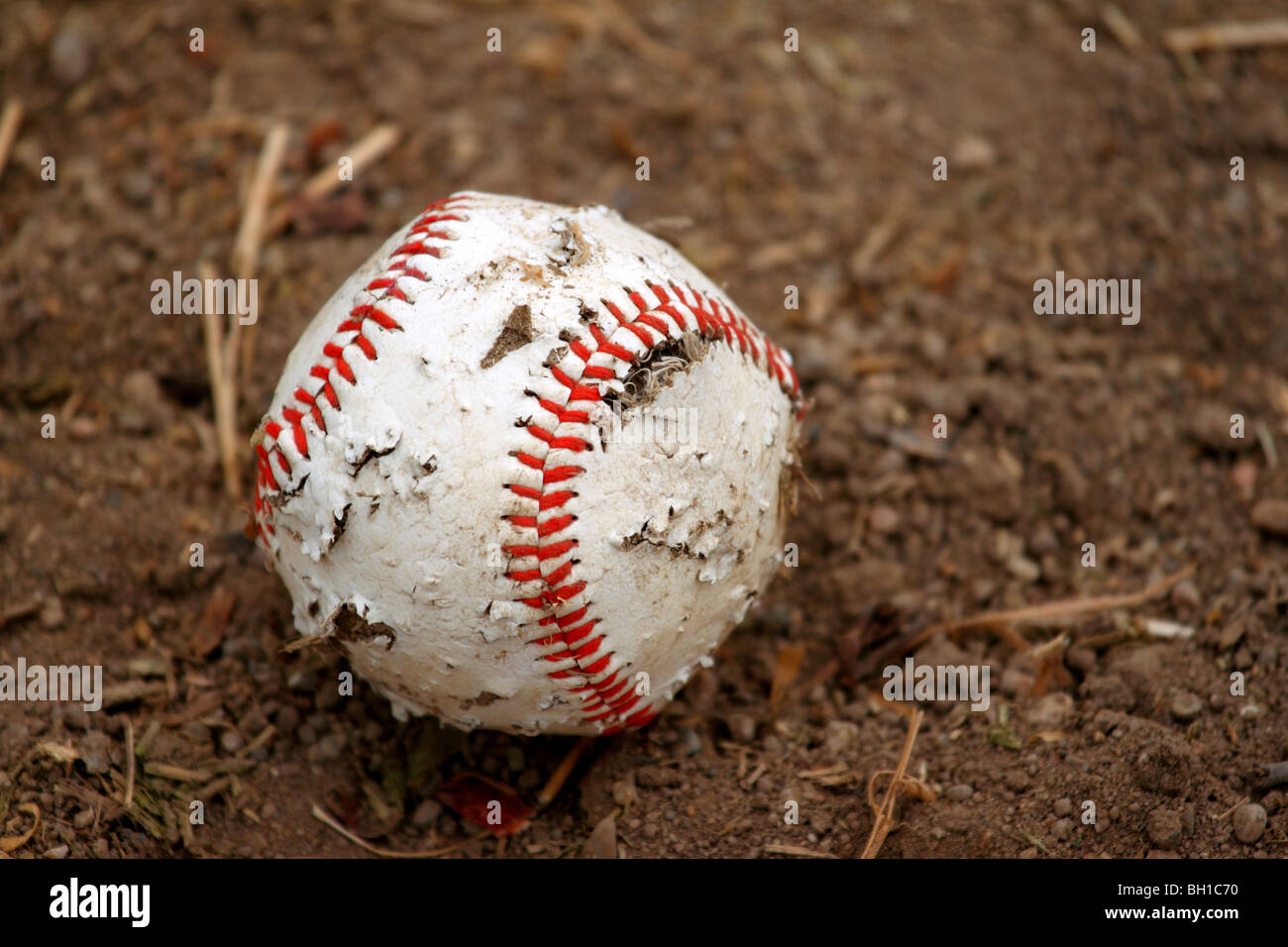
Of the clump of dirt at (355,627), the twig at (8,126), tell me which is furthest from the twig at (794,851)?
the twig at (8,126)

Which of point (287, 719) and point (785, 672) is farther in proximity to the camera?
point (785, 672)

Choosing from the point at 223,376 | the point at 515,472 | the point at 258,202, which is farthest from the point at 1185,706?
the point at 258,202

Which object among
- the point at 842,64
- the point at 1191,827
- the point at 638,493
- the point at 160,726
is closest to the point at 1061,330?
the point at 842,64

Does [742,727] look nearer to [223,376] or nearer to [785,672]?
[785,672]

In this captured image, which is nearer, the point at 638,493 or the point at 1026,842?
the point at 638,493

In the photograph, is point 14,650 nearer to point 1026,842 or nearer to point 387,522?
point 387,522
